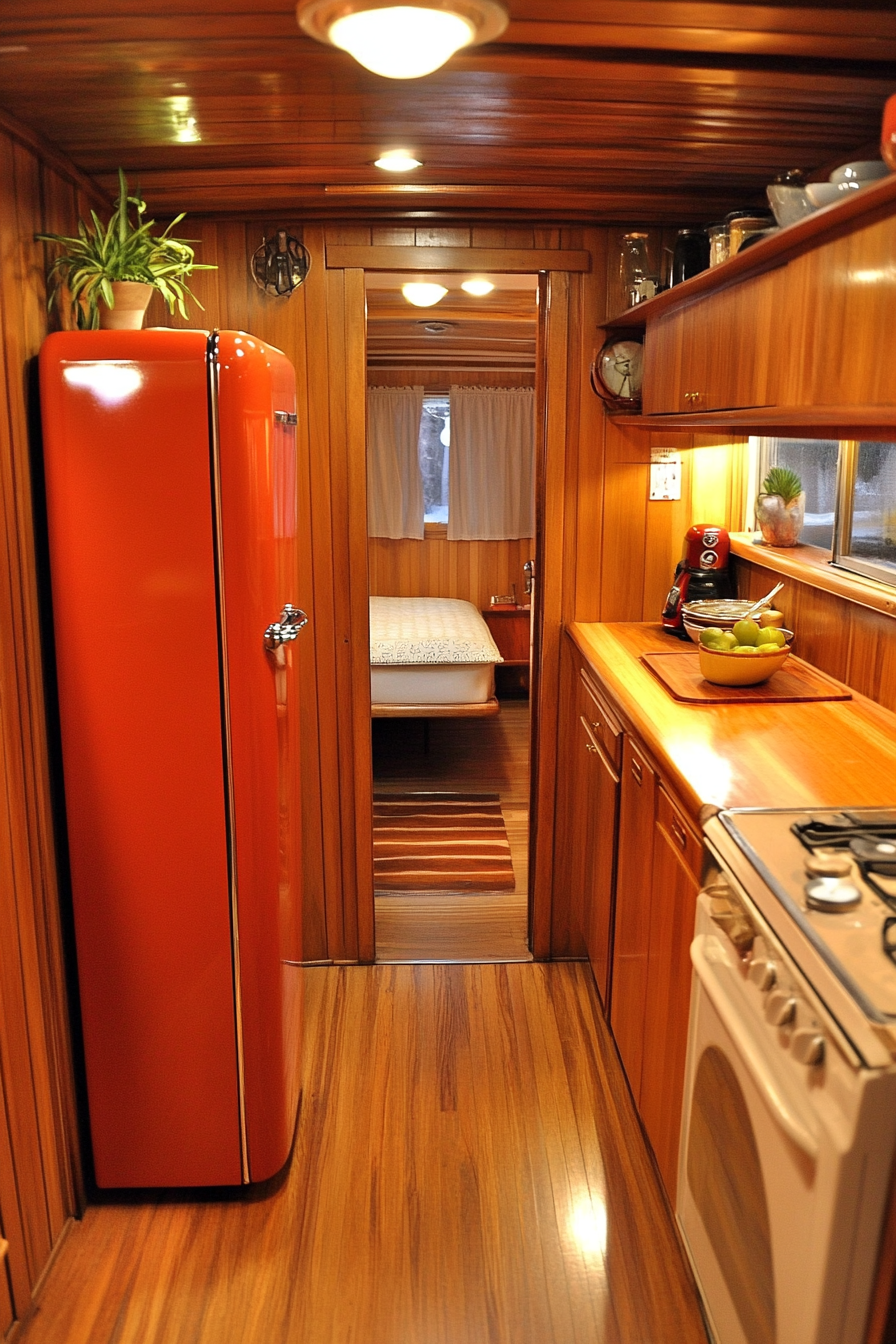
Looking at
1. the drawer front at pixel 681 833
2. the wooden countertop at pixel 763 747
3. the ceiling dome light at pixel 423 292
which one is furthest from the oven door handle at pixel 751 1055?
the ceiling dome light at pixel 423 292

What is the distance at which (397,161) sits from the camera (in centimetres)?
239

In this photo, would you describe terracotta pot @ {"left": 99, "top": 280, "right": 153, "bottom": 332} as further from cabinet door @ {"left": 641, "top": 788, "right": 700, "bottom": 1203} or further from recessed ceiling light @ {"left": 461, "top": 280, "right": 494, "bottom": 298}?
recessed ceiling light @ {"left": 461, "top": 280, "right": 494, "bottom": 298}

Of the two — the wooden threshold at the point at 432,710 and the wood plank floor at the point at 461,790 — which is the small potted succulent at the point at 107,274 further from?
the wooden threshold at the point at 432,710

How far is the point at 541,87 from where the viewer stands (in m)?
1.85

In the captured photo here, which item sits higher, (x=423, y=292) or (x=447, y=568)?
(x=423, y=292)

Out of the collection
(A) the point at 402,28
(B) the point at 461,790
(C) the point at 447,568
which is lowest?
(B) the point at 461,790

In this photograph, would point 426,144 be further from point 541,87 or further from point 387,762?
point 387,762

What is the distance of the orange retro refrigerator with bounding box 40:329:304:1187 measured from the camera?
2.00 m

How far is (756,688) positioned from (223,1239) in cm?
173

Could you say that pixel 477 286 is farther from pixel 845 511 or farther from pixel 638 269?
pixel 845 511

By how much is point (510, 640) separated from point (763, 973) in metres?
5.34

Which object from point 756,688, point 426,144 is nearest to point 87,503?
point 426,144

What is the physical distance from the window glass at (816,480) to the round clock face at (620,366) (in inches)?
A: 18.4

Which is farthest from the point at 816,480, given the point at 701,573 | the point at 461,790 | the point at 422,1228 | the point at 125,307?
the point at 461,790
